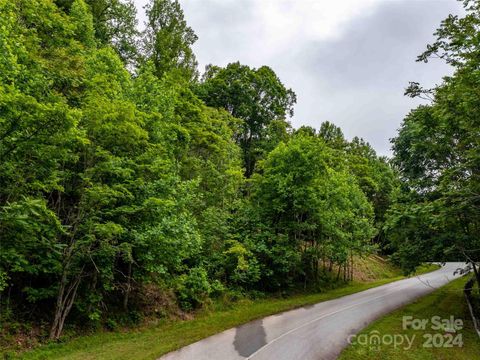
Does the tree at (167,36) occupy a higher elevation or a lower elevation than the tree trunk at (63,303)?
higher

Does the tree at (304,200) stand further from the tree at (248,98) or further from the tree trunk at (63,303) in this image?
the tree at (248,98)

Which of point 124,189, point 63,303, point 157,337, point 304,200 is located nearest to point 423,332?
point 304,200

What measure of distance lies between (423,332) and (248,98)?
30714mm

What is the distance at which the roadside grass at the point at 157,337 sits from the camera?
32.1 feet

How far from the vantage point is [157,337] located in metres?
12.0

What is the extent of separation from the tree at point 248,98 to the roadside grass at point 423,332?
22744mm

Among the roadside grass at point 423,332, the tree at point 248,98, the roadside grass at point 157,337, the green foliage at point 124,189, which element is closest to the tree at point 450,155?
the roadside grass at point 423,332

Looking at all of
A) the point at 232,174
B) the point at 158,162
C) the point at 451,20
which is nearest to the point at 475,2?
the point at 451,20

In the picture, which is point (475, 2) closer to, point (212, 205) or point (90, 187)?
point (90, 187)

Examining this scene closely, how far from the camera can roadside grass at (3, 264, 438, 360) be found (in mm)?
9773

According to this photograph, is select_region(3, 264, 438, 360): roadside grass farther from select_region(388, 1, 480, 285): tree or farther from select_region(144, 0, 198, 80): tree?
select_region(144, 0, 198, 80): tree

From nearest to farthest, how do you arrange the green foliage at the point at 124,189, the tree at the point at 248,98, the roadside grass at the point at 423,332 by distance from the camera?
the green foliage at the point at 124,189 < the roadside grass at the point at 423,332 < the tree at the point at 248,98

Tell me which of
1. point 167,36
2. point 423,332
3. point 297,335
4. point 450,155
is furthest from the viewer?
point 167,36

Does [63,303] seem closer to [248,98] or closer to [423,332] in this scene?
[423,332]
